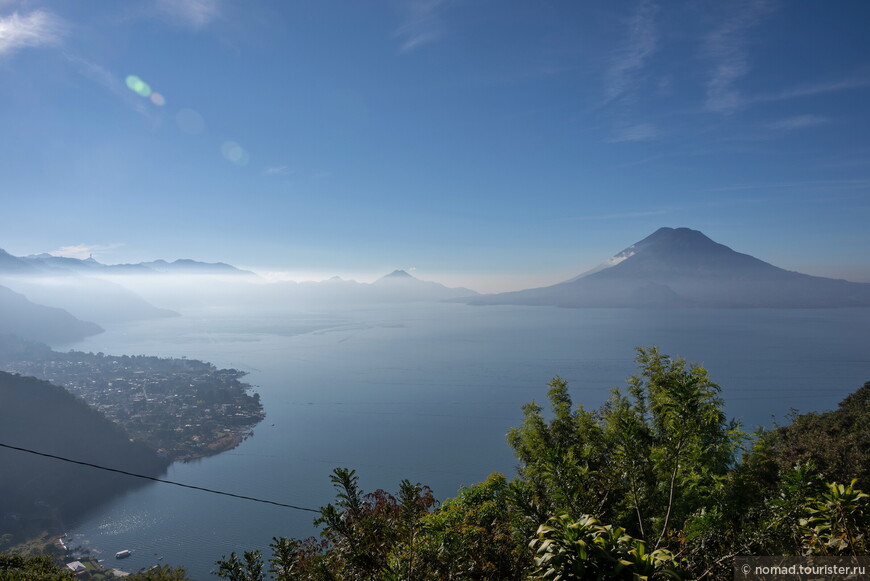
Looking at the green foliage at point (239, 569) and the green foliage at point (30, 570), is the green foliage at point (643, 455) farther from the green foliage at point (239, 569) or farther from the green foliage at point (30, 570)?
the green foliage at point (30, 570)

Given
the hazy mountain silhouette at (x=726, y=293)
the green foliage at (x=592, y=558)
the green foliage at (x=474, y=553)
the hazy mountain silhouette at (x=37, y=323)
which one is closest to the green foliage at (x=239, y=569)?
the green foliage at (x=474, y=553)

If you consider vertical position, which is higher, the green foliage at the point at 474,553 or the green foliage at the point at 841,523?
the green foliage at the point at 841,523

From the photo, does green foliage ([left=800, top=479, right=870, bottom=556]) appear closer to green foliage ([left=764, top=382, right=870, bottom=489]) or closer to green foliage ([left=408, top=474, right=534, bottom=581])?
green foliage ([left=408, top=474, right=534, bottom=581])

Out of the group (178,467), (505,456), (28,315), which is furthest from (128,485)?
(28,315)

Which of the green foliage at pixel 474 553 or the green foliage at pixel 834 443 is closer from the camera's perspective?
the green foliage at pixel 474 553

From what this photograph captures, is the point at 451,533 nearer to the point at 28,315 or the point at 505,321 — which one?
the point at 505,321
